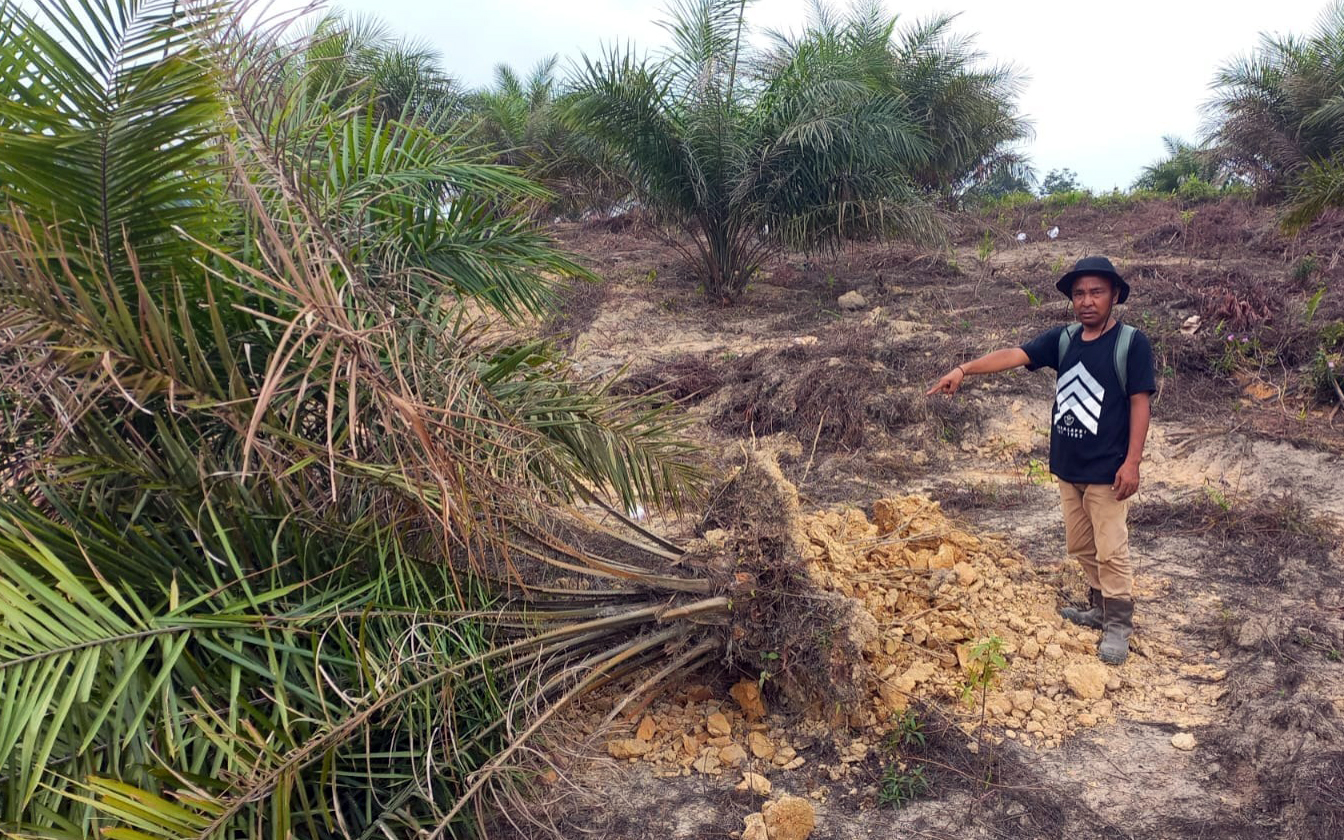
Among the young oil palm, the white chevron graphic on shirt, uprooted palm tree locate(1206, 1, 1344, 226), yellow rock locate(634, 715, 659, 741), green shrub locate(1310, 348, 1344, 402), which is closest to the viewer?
the young oil palm

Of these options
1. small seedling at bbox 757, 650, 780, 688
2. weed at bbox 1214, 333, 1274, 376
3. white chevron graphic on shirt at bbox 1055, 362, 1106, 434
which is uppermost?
white chevron graphic on shirt at bbox 1055, 362, 1106, 434

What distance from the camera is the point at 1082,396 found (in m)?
3.54

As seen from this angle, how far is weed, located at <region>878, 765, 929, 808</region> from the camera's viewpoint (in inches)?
113

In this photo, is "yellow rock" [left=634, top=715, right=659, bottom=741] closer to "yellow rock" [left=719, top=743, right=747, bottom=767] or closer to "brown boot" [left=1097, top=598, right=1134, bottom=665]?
"yellow rock" [left=719, top=743, right=747, bottom=767]

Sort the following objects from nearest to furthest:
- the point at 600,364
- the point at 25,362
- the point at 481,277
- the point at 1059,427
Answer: the point at 25,362 < the point at 481,277 < the point at 1059,427 < the point at 600,364

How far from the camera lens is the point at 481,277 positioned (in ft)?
11.2

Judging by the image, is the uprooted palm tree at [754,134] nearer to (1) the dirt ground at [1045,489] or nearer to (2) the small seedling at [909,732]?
(1) the dirt ground at [1045,489]

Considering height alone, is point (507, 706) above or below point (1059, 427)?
below

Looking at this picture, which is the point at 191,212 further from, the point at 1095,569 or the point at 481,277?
the point at 1095,569

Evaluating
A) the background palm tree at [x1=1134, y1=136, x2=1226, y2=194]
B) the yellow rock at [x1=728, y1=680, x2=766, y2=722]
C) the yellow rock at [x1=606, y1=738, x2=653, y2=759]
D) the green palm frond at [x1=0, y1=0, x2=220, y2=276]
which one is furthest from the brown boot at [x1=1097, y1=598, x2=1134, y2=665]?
the background palm tree at [x1=1134, y1=136, x2=1226, y2=194]

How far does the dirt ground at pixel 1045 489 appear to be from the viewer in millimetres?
2854

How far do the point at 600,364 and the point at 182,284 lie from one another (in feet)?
24.4

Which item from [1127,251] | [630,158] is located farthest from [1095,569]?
[1127,251]

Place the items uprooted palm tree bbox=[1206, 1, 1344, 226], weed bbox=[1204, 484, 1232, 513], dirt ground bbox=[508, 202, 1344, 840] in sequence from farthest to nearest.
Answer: uprooted palm tree bbox=[1206, 1, 1344, 226], weed bbox=[1204, 484, 1232, 513], dirt ground bbox=[508, 202, 1344, 840]
